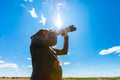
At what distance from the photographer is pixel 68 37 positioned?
5195mm

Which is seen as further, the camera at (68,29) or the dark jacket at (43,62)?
the camera at (68,29)

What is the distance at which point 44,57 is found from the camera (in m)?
4.83

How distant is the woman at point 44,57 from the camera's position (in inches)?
182

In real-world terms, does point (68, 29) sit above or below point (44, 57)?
above

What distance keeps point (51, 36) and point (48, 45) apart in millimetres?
233

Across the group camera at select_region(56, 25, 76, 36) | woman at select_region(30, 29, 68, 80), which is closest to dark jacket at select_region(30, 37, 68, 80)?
woman at select_region(30, 29, 68, 80)

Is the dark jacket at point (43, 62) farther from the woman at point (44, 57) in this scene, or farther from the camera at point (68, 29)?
the camera at point (68, 29)

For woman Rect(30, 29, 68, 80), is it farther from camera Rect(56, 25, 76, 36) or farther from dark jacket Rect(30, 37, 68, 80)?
camera Rect(56, 25, 76, 36)

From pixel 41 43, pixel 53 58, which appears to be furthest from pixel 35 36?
pixel 53 58

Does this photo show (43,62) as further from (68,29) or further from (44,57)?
(68,29)

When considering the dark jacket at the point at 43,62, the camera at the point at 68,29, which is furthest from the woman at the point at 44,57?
the camera at the point at 68,29

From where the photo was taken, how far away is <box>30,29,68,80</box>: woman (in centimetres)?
461

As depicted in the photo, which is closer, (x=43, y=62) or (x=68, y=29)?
(x=43, y=62)

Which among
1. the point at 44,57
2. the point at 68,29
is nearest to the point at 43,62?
the point at 44,57
